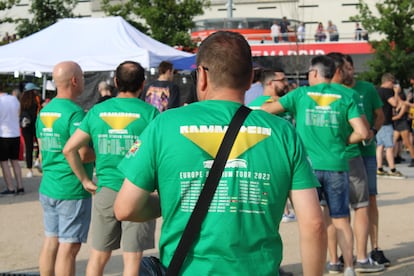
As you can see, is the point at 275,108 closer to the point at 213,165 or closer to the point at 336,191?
the point at 336,191

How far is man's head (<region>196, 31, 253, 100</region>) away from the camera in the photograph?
9.09ft

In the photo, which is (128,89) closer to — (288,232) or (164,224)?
(164,224)

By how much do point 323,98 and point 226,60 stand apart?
3.86 m

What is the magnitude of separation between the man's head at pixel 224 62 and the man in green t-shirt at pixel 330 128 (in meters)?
3.75

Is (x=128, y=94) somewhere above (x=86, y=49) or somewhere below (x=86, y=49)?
below

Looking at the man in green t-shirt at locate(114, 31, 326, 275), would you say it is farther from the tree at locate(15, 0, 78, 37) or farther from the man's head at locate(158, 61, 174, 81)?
the tree at locate(15, 0, 78, 37)

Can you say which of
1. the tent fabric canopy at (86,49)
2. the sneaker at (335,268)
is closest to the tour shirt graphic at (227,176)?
the sneaker at (335,268)

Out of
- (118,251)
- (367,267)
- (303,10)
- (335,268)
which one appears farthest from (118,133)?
(303,10)

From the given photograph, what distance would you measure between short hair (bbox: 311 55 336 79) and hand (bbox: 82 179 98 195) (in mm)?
2358

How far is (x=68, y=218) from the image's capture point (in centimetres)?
572

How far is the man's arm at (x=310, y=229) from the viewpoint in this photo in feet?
9.16

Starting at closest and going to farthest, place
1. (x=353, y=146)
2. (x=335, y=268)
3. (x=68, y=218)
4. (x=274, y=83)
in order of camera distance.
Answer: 1. (x=68, y=218)
2. (x=353, y=146)
3. (x=335, y=268)
4. (x=274, y=83)

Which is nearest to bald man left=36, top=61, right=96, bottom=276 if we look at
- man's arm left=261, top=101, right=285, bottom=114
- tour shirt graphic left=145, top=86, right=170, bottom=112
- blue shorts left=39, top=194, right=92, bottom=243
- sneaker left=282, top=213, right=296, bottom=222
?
blue shorts left=39, top=194, right=92, bottom=243

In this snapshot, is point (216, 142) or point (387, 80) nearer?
point (216, 142)
